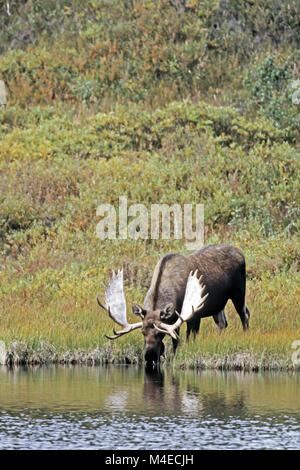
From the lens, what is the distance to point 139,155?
90.6 feet

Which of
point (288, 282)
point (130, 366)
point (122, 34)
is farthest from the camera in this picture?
point (122, 34)

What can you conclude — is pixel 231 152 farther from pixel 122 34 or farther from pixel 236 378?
pixel 236 378

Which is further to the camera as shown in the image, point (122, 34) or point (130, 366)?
point (122, 34)

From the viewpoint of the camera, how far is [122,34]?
3256 centimetres

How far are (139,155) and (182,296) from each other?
40.3ft

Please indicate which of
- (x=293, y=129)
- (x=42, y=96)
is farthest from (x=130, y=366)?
(x=42, y=96)

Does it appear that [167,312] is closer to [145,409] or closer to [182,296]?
[182,296]

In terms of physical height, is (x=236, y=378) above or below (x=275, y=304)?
below

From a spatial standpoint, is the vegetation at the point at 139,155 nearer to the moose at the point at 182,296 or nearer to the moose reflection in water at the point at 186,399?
the moose at the point at 182,296

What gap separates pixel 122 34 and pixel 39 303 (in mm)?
15812

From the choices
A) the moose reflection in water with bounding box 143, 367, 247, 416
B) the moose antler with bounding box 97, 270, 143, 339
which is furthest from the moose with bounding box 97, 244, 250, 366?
the moose reflection in water with bounding box 143, 367, 247, 416

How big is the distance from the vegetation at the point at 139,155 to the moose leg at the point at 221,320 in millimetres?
265

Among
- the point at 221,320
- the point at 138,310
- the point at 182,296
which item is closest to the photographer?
the point at 138,310

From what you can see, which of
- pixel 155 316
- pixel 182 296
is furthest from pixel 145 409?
pixel 182 296
